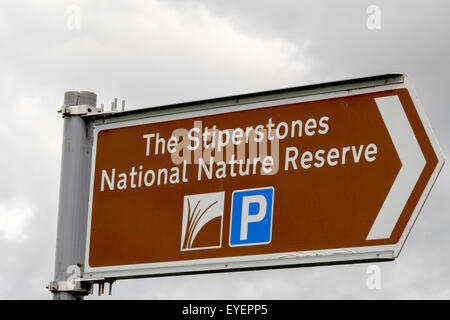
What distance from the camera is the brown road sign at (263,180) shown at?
669 cm

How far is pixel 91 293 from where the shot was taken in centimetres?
768

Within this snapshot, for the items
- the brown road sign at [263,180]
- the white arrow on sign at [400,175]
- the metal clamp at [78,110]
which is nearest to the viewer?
the white arrow on sign at [400,175]

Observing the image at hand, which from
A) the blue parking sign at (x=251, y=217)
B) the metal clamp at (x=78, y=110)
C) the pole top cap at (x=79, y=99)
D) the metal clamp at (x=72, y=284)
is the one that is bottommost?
the metal clamp at (x=72, y=284)

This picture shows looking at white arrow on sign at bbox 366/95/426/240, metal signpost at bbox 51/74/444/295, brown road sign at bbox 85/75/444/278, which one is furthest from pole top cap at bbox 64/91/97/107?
white arrow on sign at bbox 366/95/426/240

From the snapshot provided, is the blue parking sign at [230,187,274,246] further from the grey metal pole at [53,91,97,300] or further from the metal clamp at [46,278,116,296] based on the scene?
the grey metal pole at [53,91,97,300]

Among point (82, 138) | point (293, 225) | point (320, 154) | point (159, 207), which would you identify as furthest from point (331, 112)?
point (82, 138)

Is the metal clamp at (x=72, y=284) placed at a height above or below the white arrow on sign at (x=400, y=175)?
below

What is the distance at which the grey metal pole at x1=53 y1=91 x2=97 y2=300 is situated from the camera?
768 cm

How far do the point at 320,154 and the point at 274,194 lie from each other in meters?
0.43

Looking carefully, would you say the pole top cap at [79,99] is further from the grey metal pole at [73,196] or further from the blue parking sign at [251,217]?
the blue parking sign at [251,217]

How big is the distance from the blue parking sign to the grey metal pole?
130cm

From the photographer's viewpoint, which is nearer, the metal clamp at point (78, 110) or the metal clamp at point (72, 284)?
the metal clamp at point (72, 284)

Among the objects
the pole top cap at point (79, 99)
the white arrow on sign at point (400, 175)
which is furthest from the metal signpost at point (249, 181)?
the pole top cap at point (79, 99)
